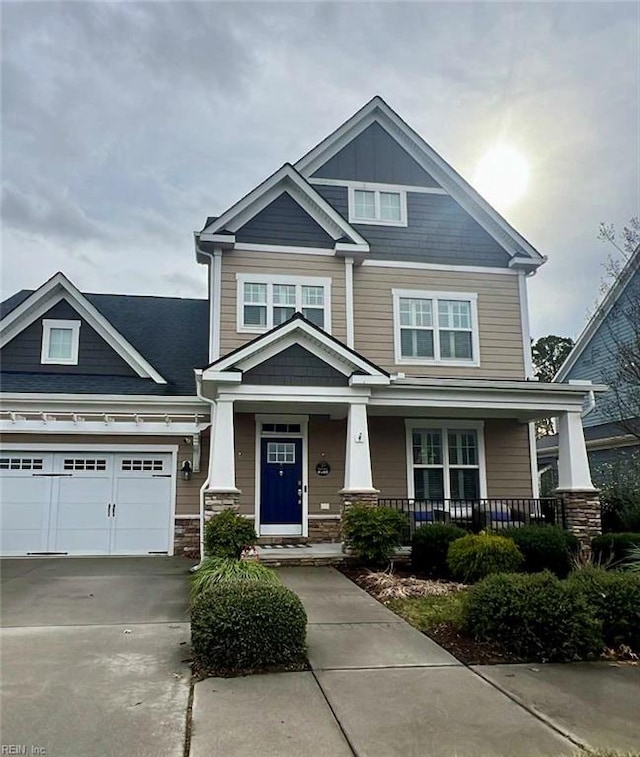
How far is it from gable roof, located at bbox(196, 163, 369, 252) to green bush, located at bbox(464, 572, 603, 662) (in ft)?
30.1

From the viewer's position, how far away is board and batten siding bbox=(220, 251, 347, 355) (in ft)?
43.0

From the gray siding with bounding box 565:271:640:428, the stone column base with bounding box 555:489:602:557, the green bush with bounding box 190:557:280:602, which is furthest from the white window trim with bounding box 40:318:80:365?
the gray siding with bounding box 565:271:640:428

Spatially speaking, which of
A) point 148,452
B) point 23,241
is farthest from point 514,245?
point 23,241

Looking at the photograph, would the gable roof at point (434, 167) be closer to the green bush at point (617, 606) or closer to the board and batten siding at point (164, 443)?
the board and batten siding at point (164, 443)

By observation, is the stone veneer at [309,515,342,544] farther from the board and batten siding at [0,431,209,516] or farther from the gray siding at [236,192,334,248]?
the gray siding at [236,192,334,248]

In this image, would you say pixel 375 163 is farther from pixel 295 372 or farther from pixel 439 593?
pixel 439 593

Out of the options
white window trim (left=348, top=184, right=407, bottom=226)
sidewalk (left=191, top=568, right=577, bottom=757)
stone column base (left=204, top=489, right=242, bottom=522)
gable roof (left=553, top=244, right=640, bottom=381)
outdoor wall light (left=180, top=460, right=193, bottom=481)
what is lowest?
sidewalk (left=191, top=568, right=577, bottom=757)

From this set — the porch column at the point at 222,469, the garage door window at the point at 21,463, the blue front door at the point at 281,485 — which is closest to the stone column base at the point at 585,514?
the blue front door at the point at 281,485

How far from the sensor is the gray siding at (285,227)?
13672 millimetres

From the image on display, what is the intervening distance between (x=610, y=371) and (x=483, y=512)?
8.87 metres

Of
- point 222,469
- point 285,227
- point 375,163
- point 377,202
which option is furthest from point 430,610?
point 375,163

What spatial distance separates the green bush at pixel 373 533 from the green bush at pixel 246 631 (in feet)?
15.8

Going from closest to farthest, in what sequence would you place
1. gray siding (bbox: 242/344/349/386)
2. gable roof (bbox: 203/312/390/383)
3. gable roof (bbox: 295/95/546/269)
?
gable roof (bbox: 203/312/390/383) < gray siding (bbox: 242/344/349/386) < gable roof (bbox: 295/95/546/269)

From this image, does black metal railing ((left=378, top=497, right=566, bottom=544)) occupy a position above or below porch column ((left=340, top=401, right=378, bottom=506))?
below
